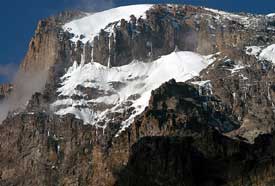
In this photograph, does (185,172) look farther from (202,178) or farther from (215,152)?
(215,152)

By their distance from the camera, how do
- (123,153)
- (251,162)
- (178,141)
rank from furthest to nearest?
(123,153)
(178,141)
(251,162)

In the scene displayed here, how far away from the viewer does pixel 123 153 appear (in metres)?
192

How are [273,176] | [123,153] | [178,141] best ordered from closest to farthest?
[273,176]
[178,141]
[123,153]

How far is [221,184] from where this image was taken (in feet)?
526

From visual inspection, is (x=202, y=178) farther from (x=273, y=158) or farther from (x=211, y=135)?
(x=211, y=135)

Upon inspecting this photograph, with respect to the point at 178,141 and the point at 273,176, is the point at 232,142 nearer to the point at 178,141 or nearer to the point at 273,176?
the point at 178,141

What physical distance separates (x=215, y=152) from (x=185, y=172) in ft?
49.3

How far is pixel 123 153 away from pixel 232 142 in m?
19.6

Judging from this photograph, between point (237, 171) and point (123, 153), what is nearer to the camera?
point (237, 171)

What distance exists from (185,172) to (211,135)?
2727cm

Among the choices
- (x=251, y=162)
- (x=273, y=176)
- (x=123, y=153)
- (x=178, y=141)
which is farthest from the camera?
(x=123, y=153)

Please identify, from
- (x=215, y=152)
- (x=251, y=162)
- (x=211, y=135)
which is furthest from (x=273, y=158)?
(x=211, y=135)

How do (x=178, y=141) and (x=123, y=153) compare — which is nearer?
(x=178, y=141)

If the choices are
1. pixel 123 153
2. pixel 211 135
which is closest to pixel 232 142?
pixel 211 135
